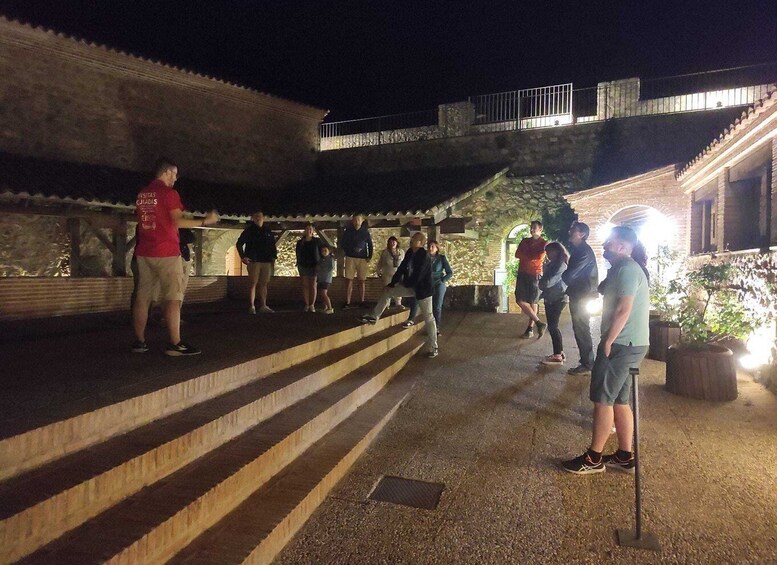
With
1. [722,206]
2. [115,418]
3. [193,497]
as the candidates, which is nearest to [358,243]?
[722,206]

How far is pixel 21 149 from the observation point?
11.7 metres

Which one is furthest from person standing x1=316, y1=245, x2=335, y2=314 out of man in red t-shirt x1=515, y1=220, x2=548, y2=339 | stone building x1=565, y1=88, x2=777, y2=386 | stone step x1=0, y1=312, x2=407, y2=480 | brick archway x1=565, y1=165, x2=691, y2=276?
brick archway x1=565, y1=165, x2=691, y2=276

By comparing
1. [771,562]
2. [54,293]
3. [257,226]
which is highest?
[257,226]

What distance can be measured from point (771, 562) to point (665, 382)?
3.48 meters

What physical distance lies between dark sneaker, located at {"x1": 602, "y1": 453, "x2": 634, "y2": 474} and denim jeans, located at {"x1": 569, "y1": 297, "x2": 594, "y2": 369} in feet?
7.45

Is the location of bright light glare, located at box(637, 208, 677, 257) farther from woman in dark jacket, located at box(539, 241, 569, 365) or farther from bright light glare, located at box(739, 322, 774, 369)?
woman in dark jacket, located at box(539, 241, 569, 365)

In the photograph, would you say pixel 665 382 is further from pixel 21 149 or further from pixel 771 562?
pixel 21 149

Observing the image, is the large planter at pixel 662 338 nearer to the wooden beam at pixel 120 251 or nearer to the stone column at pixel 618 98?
the stone column at pixel 618 98

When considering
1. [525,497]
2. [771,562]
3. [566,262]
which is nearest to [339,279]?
[566,262]

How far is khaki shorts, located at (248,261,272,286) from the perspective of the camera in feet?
25.1

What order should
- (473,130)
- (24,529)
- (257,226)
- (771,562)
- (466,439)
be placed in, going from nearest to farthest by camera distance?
(24,529) < (771,562) < (466,439) < (257,226) < (473,130)

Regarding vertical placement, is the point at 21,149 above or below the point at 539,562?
above

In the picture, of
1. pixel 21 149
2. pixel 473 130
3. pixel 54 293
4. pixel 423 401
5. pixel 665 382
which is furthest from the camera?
pixel 473 130

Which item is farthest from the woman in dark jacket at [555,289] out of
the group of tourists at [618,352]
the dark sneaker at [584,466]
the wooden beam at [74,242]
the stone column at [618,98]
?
the stone column at [618,98]
